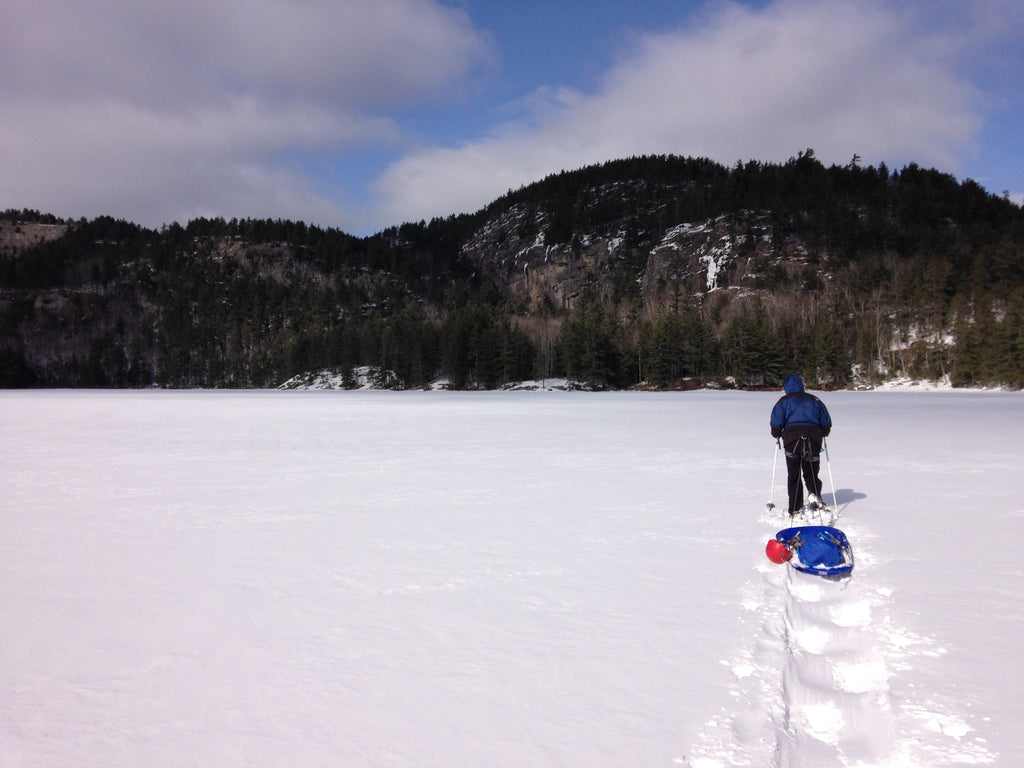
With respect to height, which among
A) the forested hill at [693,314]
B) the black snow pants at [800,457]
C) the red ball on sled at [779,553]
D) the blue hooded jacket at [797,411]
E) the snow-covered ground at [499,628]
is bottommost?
the snow-covered ground at [499,628]

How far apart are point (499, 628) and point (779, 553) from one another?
3.54 meters

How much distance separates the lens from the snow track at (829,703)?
3225mm

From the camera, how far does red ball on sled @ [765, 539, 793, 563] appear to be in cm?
660

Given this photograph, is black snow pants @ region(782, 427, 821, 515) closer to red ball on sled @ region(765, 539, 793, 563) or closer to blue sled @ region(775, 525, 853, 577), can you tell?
blue sled @ region(775, 525, 853, 577)

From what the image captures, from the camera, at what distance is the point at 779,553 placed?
21.6 feet

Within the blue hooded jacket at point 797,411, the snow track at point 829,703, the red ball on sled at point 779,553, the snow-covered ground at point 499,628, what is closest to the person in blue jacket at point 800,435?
the blue hooded jacket at point 797,411

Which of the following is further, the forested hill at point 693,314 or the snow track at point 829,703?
the forested hill at point 693,314

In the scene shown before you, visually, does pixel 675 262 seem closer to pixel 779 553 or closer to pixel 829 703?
pixel 779 553

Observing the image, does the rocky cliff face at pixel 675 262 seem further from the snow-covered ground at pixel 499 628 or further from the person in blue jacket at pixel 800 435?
the snow-covered ground at pixel 499 628

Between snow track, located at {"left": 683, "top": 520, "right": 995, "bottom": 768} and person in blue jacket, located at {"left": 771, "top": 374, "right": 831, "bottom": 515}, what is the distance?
Answer: 3615 mm

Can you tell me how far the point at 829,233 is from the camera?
471ft

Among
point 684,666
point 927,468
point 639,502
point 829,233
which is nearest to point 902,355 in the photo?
point 829,233

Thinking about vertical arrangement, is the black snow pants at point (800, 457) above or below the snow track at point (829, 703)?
above

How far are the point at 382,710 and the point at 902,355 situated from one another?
9921 centimetres
